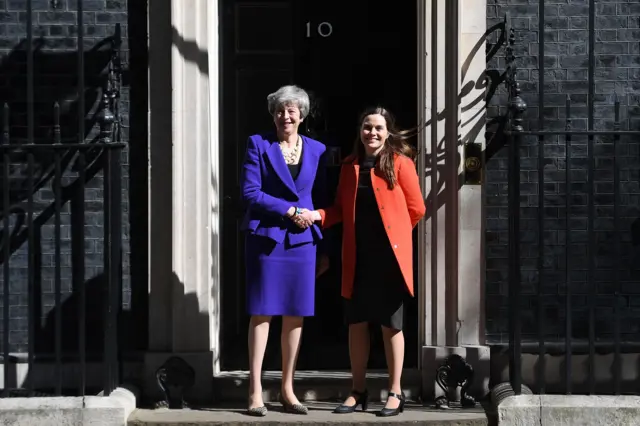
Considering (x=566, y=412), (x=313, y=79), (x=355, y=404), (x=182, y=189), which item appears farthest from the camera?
(x=313, y=79)

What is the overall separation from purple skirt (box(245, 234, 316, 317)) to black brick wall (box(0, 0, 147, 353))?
3.13 feet

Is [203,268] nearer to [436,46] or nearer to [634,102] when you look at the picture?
[436,46]

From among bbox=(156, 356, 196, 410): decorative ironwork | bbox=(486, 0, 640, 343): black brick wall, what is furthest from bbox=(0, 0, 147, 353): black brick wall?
bbox=(486, 0, 640, 343): black brick wall

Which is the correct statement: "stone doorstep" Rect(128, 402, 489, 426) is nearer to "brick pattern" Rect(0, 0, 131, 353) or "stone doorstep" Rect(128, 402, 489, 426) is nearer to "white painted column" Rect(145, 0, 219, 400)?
"white painted column" Rect(145, 0, 219, 400)

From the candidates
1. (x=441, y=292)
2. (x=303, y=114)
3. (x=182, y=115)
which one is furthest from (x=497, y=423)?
(x=182, y=115)

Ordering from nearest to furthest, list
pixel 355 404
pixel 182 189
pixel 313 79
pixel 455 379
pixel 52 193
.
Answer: pixel 355 404 < pixel 455 379 < pixel 182 189 < pixel 52 193 < pixel 313 79

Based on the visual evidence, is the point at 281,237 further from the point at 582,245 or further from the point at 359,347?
the point at 582,245

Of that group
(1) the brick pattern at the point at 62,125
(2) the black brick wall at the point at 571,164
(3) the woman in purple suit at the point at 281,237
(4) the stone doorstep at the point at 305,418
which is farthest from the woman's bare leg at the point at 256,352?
(2) the black brick wall at the point at 571,164

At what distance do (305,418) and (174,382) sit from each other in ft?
2.89

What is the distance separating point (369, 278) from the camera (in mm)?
6457

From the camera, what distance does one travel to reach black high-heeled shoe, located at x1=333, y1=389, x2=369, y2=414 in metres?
6.56

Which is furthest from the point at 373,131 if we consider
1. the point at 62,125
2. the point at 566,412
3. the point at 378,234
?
the point at 62,125

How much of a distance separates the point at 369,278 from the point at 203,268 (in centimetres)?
116

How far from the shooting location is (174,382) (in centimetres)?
686
